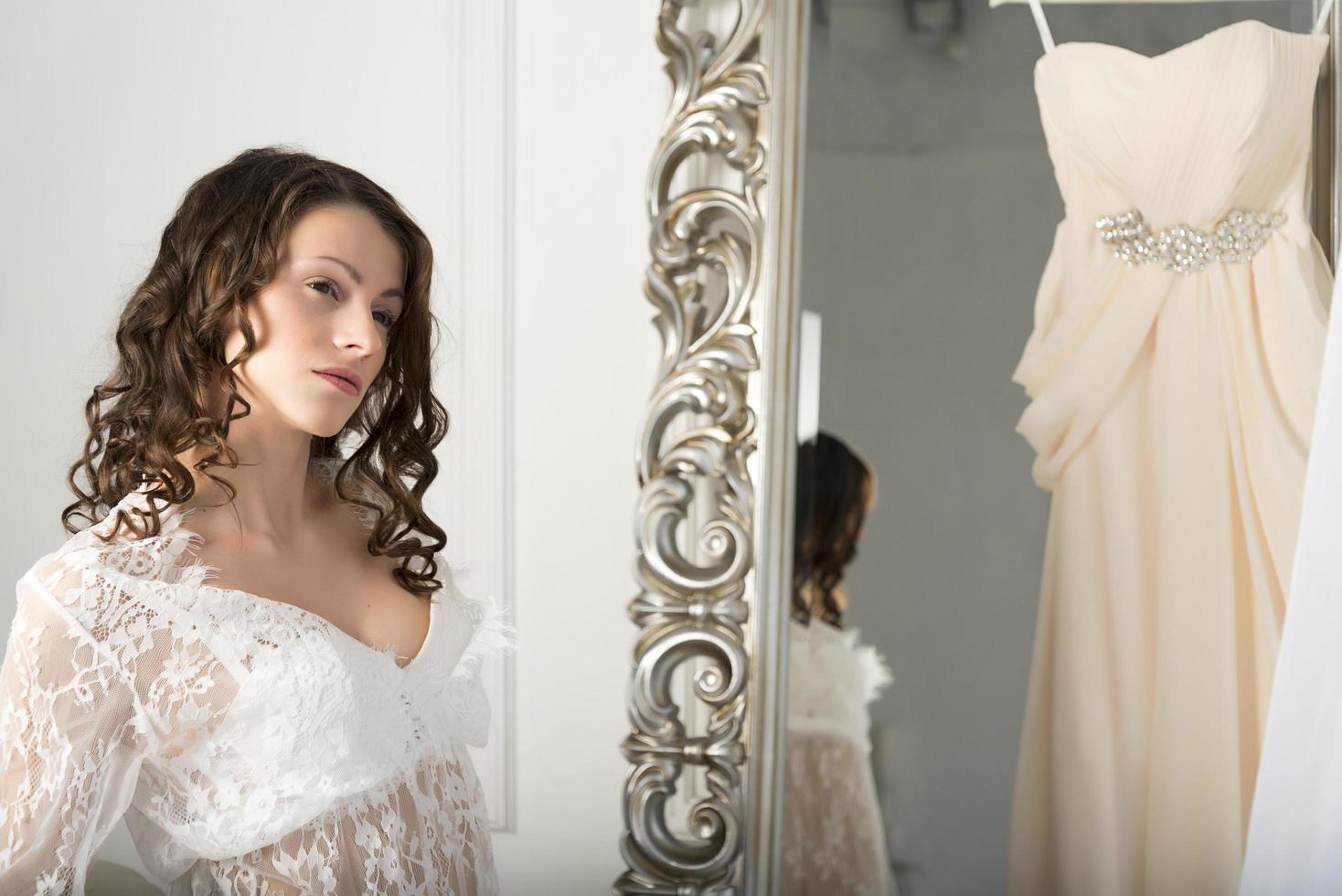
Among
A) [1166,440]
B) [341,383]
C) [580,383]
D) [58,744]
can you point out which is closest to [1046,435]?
[1166,440]

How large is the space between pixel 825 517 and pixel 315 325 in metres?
0.66

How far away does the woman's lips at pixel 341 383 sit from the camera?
112cm

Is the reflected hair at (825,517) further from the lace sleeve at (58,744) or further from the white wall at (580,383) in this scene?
the lace sleeve at (58,744)

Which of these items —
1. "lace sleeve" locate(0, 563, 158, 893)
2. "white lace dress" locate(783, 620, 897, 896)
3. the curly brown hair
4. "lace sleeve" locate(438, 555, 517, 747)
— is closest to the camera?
"lace sleeve" locate(0, 563, 158, 893)

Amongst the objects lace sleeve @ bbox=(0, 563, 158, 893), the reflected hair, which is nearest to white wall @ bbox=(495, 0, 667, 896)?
the reflected hair

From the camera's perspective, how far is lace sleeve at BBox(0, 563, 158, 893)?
3.04 feet

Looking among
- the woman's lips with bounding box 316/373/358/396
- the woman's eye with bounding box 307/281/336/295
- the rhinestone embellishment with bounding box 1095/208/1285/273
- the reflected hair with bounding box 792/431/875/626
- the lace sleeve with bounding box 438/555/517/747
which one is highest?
the rhinestone embellishment with bounding box 1095/208/1285/273

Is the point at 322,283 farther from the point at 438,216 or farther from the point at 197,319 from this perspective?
the point at 438,216

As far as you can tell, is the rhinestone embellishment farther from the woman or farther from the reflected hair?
the woman

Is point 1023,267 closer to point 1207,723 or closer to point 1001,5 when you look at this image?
point 1001,5

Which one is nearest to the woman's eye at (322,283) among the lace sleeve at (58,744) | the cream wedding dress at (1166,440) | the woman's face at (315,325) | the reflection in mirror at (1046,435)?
the woman's face at (315,325)

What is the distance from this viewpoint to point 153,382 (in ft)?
3.64

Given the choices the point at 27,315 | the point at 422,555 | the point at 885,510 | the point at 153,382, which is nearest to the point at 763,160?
the point at 885,510

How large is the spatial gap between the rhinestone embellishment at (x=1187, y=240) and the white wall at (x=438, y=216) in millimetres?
700
